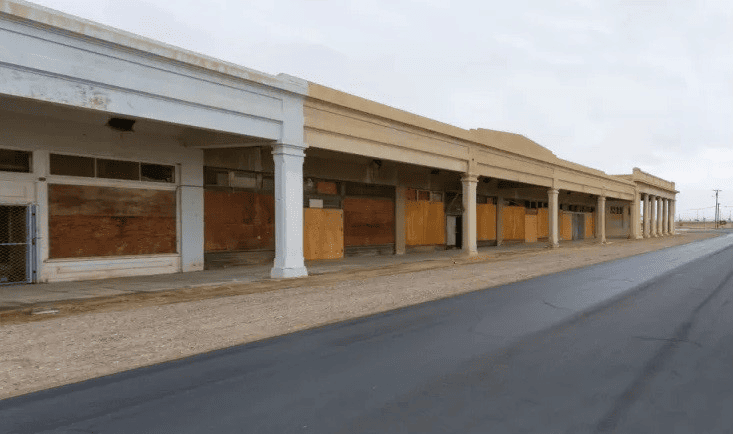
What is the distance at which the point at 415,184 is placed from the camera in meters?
27.2

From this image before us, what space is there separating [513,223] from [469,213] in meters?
14.2

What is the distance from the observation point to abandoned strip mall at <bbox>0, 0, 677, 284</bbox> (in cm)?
1083

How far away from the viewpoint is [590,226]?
53125mm

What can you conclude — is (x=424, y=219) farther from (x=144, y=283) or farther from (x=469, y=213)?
(x=144, y=283)

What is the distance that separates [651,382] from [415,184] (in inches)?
875

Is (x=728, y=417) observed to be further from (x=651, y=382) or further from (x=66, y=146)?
(x=66, y=146)

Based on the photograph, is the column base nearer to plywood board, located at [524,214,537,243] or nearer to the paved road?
the paved road

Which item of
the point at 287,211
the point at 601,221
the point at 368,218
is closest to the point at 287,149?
the point at 287,211

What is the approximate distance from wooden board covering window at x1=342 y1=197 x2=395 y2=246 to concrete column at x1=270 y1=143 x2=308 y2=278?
319 inches

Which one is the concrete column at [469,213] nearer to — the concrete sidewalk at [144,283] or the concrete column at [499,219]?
the concrete sidewalk at [144,283]

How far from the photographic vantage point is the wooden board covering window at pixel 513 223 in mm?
36031

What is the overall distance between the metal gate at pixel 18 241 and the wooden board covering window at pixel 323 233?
1006cm

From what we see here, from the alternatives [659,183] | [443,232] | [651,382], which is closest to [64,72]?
[651,382]

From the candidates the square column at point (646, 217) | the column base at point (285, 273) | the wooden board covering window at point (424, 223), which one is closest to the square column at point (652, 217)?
the square column at point (646, 217)
